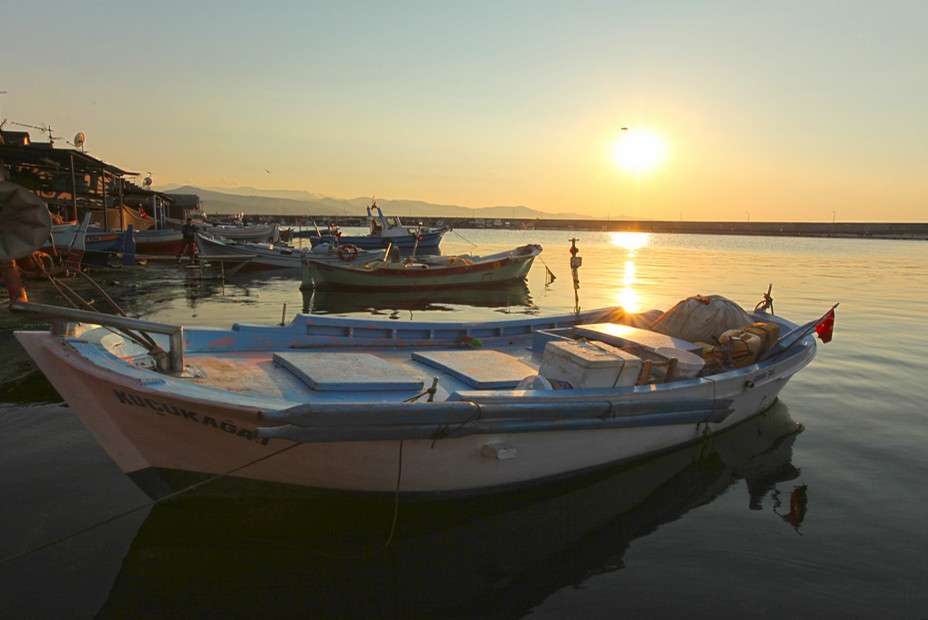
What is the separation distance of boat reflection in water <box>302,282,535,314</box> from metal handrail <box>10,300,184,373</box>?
15.4 meters

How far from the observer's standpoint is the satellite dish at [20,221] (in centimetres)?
501

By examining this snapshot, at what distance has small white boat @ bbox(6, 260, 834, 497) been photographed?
16.6ft

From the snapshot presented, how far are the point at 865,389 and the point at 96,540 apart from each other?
42.7ft

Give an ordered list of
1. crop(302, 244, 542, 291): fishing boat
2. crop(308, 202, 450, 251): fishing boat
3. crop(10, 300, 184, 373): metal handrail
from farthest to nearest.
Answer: crop(308, 202, 450, 251): fishing boat
crop(302, 244, 542, 291): fishing boat
crop(10, 300, 184, 373): metal handrail

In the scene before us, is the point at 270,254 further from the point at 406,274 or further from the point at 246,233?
the point at 246,233

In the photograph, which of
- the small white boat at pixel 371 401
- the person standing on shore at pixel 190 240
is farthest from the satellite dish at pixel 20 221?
the person standing on shore at pixel 190 240

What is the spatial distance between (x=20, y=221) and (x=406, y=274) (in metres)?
20.0

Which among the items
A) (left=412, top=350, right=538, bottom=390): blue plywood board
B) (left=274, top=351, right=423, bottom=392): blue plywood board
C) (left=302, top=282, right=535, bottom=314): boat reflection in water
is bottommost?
(left=302, top=282, right=535, bottom=314): boat reflection in water

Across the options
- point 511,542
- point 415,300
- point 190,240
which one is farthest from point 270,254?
point 511,542

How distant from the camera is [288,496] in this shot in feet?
18.8

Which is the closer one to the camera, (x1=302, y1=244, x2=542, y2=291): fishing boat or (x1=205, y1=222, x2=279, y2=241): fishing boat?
(x1=302, y1=244, x2=542, y2=291): fishing boat

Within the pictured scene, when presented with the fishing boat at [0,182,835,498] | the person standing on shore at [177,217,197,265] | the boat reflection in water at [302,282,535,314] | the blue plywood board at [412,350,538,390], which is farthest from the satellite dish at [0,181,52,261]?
the person standing on shore at [177,217,197,265]

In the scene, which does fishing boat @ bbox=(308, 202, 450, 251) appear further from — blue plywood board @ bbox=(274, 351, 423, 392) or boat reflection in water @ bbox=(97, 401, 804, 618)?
boat reflection in water @ bbox=(97, 401, 804, 618)

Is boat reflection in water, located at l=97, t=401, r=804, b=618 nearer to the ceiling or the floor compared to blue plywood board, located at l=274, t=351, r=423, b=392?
nearer to the floor
